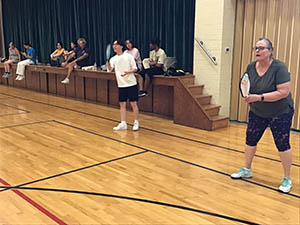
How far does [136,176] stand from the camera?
141 inches

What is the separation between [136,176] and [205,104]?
2.86 meters

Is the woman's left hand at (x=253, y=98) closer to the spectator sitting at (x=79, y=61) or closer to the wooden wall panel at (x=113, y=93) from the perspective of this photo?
the wooden wall panel at (x=113, y=93)

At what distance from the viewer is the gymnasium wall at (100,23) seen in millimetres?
7152

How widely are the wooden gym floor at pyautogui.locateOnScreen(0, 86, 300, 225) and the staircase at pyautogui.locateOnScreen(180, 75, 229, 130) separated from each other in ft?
0.57

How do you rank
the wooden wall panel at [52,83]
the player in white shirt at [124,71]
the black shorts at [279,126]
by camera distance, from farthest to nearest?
the wooden wall panel at [52,83] → the player in white shirt at [124,71] → the black shorts at [279,126]

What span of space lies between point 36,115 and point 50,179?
3.47m

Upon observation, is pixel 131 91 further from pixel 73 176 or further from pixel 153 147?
pixel 73 176

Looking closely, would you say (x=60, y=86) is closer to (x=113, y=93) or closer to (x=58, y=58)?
(x=58, y=58)

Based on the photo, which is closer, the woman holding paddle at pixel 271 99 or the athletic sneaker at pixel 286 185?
the woman holding paddle at pixel 271 99

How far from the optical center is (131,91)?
5.30 metres

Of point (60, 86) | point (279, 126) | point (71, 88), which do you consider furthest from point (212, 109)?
point (60, 86)

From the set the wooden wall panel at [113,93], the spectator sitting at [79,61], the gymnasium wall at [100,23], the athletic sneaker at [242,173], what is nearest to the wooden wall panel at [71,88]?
the spectator sitting at [79,61]

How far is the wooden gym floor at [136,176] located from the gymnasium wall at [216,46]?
2.30ft

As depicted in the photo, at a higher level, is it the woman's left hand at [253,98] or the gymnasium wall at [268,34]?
the gymnasium wall at [268,34]
